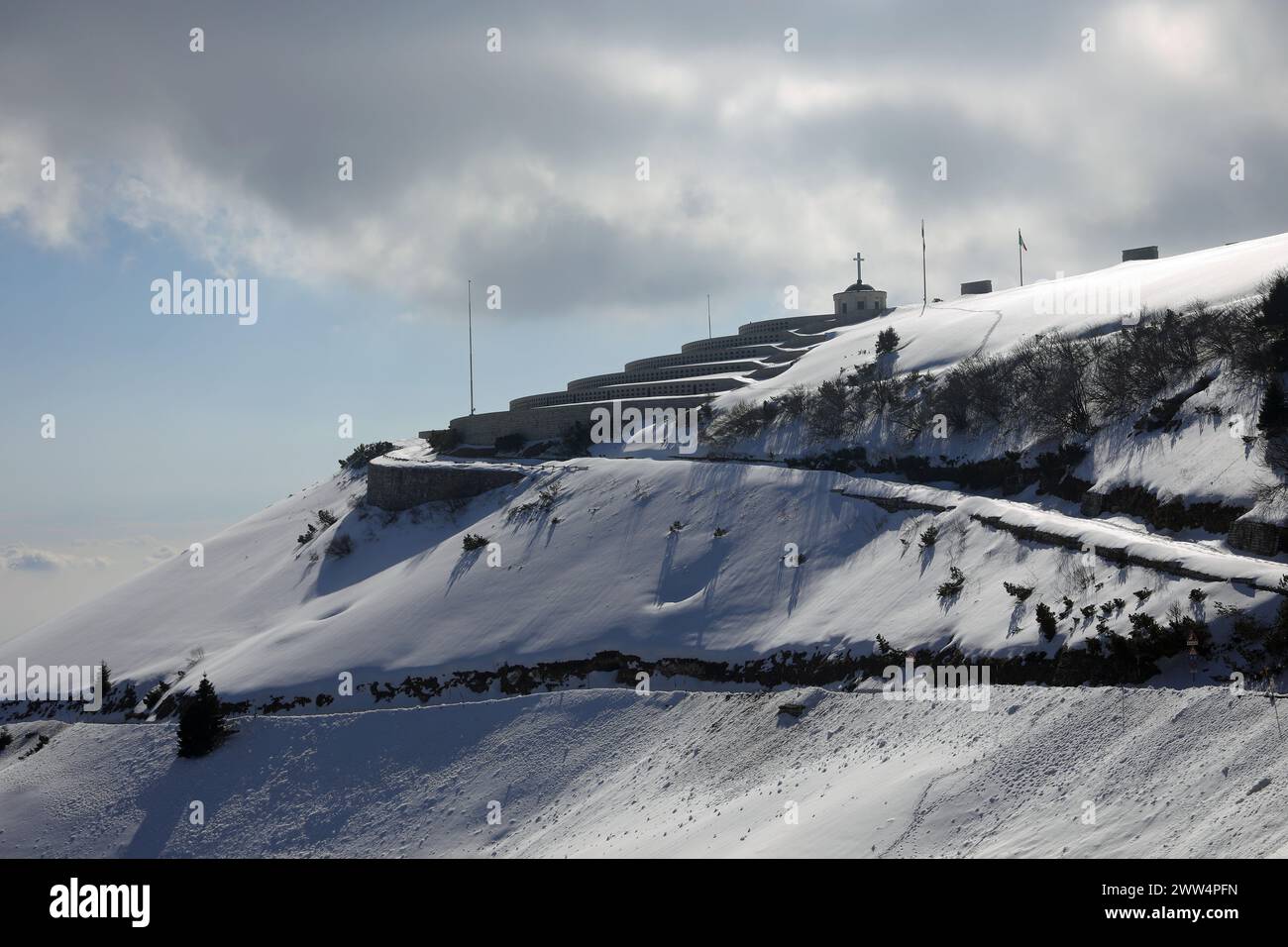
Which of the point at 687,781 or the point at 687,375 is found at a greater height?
the point at 687,375

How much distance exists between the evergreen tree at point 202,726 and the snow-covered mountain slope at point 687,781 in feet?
1.66

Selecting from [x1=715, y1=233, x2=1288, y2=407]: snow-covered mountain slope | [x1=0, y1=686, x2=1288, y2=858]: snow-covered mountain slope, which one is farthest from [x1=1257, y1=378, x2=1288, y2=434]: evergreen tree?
[x1=715, y1=233, x2=1288, y2=407]: snow-covered mountain slope

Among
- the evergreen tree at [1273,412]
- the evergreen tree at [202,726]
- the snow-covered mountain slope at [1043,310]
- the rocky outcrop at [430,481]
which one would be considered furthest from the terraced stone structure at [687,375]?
the evergreen tree at [1273,412]

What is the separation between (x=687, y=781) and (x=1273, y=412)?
64.6ft

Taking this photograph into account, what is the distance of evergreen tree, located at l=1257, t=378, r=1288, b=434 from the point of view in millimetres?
33125

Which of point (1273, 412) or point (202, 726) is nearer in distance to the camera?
point (1273, 412)

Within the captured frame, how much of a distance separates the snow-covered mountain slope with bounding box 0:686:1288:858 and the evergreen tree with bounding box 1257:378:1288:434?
40.9 ft

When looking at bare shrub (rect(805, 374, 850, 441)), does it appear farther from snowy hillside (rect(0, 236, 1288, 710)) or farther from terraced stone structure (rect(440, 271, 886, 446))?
terraced stone structure (rect(440, 271, 886, 446))

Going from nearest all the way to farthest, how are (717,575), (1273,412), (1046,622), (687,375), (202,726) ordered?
(1046,622) → (1273,412) → (202,726) → (717,575) → (687,375)

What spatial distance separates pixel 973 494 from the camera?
43031 mm

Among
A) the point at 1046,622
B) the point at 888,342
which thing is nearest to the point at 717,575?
the point at 1046,622

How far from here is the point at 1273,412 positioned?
3350 cm

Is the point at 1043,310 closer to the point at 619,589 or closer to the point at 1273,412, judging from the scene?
the point at 1273,412

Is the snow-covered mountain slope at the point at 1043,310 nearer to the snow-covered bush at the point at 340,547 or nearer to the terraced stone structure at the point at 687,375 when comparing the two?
the terraced stone structure at the point at 687,375
